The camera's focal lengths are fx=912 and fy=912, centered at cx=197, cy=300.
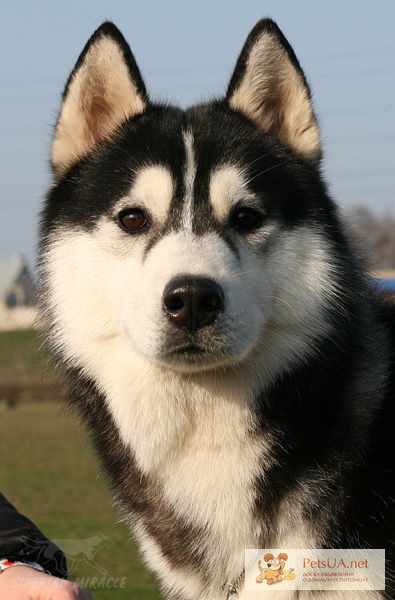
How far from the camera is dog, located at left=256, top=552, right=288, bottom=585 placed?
135 inches

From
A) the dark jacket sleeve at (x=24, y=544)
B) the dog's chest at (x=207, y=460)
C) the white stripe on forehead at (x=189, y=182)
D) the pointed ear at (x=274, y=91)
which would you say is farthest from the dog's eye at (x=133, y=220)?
the dark jacket sleeve at (x=24, y=544)

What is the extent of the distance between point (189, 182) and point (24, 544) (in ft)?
5.04

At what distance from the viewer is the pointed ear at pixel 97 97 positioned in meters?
4.00

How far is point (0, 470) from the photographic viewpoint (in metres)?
19.2

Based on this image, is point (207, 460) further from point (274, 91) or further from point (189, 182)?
point (274, 91)

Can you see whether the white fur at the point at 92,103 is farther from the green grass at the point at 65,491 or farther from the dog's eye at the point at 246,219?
the green grass at the point at 65,491

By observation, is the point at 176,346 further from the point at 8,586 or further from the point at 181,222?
the point at 8,586

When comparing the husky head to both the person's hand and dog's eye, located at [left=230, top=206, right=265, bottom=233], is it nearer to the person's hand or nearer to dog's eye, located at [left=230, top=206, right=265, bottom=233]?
dog's eye, located at [left=230, top=206, right=265, bottom=233]

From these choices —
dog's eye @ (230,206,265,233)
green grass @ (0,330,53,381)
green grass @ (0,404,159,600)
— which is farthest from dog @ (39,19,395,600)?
green grass @ (0,330,53,381)

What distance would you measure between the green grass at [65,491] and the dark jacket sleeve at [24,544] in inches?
38.2

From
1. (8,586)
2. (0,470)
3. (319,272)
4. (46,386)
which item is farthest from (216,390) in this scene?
(46,386)

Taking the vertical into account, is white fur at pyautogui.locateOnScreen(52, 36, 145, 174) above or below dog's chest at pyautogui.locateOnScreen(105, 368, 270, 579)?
above

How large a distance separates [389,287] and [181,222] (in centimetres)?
141

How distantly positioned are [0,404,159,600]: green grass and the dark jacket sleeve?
0.97m
